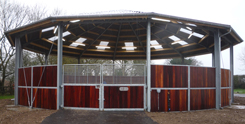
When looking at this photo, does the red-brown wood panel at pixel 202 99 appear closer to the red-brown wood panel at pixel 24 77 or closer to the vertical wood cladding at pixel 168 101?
the vertical wood cladding at pixel 168 101

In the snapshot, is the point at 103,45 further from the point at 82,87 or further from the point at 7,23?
the point at 7,23

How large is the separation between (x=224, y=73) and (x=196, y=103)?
3.05m

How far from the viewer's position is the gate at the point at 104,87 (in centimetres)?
931

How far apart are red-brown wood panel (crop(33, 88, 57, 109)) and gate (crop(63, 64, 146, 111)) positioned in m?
0.56

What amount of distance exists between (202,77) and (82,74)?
20.7 ft

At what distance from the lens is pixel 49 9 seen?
2645 cm

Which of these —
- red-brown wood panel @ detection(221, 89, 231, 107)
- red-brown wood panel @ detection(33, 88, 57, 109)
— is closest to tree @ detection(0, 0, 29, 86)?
red-brown wood panel @ detection(33, 88, 57, 109)

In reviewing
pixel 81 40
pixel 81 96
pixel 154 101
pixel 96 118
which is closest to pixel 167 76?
pixel 154 101

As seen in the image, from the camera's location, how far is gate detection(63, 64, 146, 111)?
9312 millimetres

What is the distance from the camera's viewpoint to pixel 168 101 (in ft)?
30.3

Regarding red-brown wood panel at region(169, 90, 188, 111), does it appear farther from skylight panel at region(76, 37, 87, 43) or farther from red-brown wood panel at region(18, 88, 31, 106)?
skylight panel at region(76, 37, 87, 43)

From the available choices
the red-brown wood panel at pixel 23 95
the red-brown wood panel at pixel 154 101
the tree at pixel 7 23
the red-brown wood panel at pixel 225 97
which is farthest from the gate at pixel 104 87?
the tree at pixel 7 23

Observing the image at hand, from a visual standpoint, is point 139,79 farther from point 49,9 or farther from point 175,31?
point 49,9

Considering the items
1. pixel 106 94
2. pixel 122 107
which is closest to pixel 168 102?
pixel 122 107
